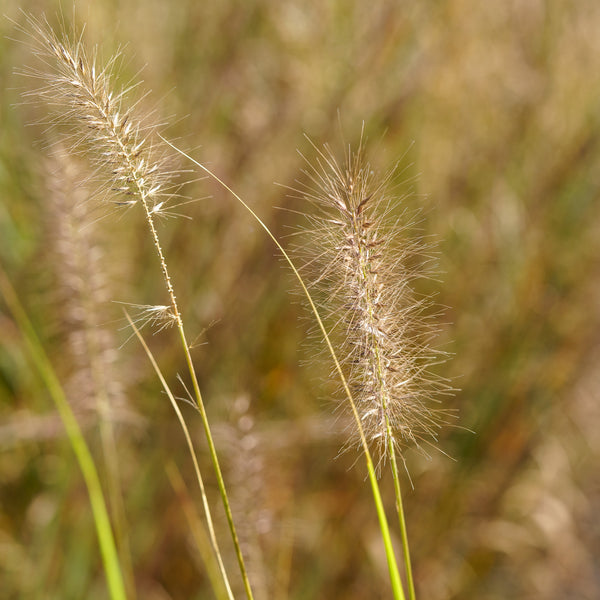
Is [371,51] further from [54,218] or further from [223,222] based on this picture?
[54,218]

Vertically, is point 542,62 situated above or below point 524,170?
above

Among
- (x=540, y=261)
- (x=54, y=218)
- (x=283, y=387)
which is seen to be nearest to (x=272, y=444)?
(x=283, y=387)

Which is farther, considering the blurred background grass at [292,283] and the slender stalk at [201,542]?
the blurred background grass at [292,283]

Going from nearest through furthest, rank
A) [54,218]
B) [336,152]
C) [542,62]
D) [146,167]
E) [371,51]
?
[146,167] < [54,218] < [336,152] < [371,51] < [542,62]

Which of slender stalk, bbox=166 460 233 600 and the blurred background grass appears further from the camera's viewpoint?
the blurred background grass

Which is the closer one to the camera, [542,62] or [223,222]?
[223,222]

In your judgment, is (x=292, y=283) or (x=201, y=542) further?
(x=292, y=283)

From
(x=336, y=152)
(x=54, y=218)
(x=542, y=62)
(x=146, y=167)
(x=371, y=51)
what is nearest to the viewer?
(x=146, y=167)

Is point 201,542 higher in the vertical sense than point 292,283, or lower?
lower
